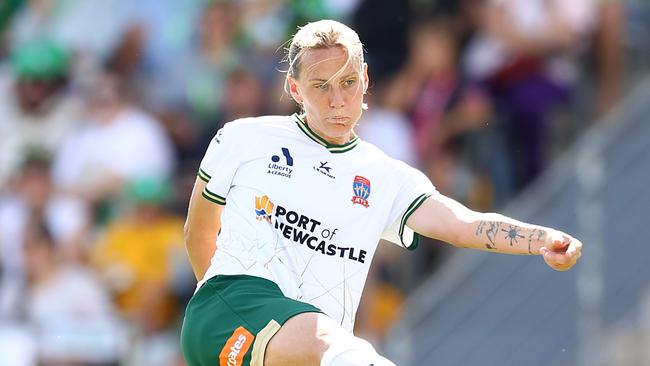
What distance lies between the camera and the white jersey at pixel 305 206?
5633 millimetres

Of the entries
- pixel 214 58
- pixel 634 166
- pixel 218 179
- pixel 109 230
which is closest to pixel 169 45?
pixel 214 58

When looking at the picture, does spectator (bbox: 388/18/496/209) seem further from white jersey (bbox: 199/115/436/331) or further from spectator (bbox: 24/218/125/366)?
white jersey (bbox: 199/115/436/331)

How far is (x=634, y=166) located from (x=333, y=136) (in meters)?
5.64

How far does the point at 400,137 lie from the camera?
1081 cm

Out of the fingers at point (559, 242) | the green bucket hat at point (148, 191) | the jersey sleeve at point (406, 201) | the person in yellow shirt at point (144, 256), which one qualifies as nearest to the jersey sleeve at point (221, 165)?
the jersey sleeve at point (406, 201)

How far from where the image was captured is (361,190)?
226 inches

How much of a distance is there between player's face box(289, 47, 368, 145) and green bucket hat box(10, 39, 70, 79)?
6.05m

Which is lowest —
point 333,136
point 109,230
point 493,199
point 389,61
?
point 109,230

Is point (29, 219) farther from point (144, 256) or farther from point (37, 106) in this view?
point (37, 106)

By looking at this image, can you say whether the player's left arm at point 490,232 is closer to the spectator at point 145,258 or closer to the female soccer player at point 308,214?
the female soccer player at point 308,214

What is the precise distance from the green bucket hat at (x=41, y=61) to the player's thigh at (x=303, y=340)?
6539 mm

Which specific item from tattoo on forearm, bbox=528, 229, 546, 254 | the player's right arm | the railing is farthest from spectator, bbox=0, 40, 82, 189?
tattoo on forearm, bbox=528, 229, 546, 254

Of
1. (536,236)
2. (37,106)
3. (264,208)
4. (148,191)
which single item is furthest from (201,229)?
(37,106)

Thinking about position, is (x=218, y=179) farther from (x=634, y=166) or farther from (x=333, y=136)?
(x=634, y=166)
